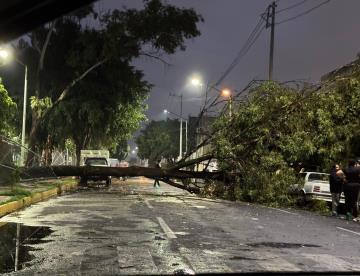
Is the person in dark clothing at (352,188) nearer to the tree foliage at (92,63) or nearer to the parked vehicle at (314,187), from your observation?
the parked vehicle at (314,187)

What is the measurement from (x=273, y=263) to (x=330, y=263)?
875 mm

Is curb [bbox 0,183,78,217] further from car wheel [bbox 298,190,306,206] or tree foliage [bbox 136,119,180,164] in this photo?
tree foliage [bbox 136,119,180,164]

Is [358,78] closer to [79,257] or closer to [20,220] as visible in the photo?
[20,220]

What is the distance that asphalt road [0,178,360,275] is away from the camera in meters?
8.00

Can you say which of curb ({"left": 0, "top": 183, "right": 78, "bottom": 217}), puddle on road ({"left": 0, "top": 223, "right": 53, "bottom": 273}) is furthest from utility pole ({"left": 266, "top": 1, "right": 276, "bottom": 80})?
puddle on road ({"left": 0, "top": 223, "right": 53, "bottom": 273})

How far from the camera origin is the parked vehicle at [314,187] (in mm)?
19422

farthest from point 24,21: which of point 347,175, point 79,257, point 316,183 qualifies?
point 316,183

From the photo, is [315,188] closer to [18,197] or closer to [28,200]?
[28,200]

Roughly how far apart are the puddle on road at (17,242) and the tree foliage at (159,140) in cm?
8041

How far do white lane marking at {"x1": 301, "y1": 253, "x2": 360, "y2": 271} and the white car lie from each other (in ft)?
34.1

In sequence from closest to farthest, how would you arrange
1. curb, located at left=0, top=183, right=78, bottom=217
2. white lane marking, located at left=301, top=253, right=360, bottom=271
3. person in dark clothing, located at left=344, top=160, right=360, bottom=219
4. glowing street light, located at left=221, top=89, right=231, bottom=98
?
white lane marking, located at left=301, top=253, right=360, bottom=271, curb, located at left=0, top=183, right=78, bottom=217, person in dark clothing, located at left=344, top=160, right=360, bottom=219, glowing street light, located at left=221, top=89, right=231, bottom=98

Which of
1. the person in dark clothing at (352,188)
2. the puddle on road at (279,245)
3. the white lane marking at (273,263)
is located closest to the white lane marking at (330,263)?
the white lane marking at (273,263)

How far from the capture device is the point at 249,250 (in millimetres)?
9477

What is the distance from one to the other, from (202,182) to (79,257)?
53.3 feet
